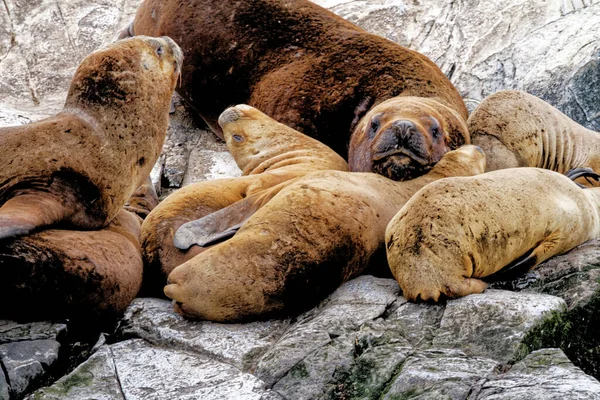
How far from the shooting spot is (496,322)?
428cm

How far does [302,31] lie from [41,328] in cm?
424

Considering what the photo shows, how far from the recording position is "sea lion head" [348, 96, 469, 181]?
243 inches

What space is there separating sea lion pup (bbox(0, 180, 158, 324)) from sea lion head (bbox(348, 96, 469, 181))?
65.7 inches

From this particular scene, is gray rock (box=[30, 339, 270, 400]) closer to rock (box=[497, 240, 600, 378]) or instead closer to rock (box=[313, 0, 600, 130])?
rock (box=[497, 240, 600, 378])

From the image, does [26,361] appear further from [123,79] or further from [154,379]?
[123,79]

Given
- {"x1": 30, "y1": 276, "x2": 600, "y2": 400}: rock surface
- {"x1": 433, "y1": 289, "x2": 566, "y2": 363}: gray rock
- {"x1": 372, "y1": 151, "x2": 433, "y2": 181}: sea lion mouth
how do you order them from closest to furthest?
{"x1": 30, "y1": 276, "x2": 600, "y2": 400}: rock surface → {"x1": 433, "y1": 289, "x2": 566, "y2": 363}: gray rock → {"x1": 372, "y1": 151, "x2": 433, "y2": 181}: sea lion mouth

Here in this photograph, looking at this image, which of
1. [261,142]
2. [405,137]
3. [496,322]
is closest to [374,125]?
[405,137]

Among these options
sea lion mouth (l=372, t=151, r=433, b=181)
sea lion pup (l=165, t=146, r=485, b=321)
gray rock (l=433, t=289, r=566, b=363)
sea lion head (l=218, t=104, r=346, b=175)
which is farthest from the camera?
sea lion head (l=218, t=104, r=346, b=175)

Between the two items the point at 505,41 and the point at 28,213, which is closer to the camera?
the point at 28,213

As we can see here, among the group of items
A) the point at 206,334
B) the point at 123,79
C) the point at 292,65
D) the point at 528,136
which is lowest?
the point at 206,334

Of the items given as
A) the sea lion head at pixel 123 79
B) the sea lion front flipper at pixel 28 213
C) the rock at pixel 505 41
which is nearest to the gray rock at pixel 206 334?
the sea lion front flipper at pixel 28 213

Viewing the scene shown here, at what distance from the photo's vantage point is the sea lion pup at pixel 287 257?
16.3 ft

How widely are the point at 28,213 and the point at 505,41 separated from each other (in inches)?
202

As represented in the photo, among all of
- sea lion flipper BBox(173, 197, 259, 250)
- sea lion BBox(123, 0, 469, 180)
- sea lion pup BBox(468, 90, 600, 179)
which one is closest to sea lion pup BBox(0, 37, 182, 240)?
sea lion flipper BBox(173, 197, 259, 250)
